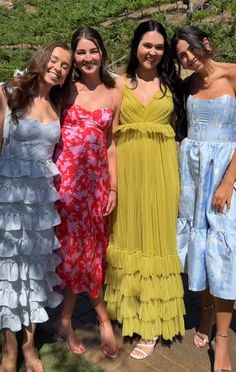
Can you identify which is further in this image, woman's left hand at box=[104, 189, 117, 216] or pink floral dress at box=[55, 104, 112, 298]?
woman's left hand at box=[104, 189, 117, 216]

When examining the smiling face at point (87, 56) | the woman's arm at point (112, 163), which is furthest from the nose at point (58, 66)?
the woman's arm at point (112, 163)

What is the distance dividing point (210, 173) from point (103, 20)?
1945 centimetres

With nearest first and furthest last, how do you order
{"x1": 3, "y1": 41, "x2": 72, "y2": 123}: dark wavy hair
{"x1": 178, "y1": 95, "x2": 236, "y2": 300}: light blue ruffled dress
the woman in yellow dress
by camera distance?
{"x1": 3, "y1": 41, "x2": 72, "y2": 123}: dark wavy hair → {"x1": 178, "y1": 95, "x2": 236, "y2": 300}: light blue ruffled dress → the woman in yellow dress

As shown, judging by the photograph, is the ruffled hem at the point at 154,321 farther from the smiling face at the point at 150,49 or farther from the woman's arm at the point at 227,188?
the smiling face at the point at 150,49

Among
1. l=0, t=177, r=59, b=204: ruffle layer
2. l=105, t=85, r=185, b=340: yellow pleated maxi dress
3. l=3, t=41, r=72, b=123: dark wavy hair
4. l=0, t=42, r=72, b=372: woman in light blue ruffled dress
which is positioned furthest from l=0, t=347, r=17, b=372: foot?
l=3, t=41, r=72, b=123: dark wavy hair

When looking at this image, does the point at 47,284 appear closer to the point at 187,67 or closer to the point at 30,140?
the point at 30,140

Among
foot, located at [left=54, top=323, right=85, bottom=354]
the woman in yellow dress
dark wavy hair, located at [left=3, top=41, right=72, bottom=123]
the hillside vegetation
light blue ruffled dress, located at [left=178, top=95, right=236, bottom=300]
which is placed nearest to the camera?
dark wavy hair, located at [left=3, top=41, right=72, bottom=123]

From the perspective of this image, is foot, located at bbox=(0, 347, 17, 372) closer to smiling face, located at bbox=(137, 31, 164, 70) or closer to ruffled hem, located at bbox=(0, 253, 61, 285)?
ruffled hem, located at bbox=(0, 253, 61, 285)

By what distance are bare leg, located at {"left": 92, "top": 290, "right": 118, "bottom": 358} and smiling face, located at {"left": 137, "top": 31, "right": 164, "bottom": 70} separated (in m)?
1.39

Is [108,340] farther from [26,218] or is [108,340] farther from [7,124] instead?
[7,124]

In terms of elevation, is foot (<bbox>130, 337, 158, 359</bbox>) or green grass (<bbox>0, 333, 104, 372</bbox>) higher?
foot (<bbox>130, 337, 158, 359</bbox>)

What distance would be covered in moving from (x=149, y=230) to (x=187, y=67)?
0.92 metres

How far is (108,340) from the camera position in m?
2.96

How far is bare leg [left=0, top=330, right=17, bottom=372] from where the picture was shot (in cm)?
266
